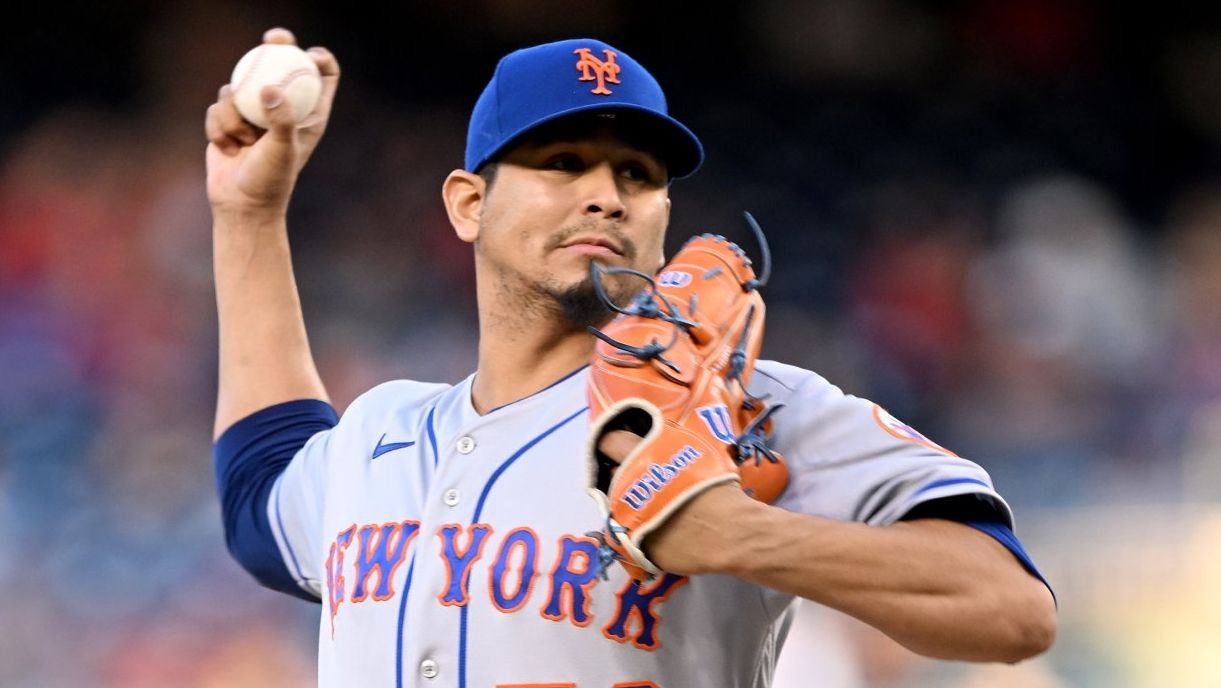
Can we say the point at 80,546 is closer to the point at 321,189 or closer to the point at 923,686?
the point at 321,189

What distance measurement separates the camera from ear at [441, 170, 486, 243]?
7.13 feet

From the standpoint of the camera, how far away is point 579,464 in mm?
1821

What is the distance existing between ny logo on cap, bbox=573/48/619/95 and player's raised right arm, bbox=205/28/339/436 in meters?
0.62

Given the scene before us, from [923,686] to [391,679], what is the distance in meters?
2.93

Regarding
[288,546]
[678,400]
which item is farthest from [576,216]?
[288,546]

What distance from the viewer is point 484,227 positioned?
2113mm

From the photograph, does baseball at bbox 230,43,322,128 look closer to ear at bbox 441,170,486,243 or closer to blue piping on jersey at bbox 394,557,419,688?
ear at bbox 441,170,486,243

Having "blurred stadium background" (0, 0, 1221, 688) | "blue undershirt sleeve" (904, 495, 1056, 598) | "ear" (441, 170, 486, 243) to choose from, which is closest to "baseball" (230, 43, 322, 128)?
"ear" (441, 170, 486, 243)

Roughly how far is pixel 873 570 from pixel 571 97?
89cm

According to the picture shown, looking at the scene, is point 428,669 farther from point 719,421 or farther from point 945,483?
point 945,483

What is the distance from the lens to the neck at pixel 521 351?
2.06m

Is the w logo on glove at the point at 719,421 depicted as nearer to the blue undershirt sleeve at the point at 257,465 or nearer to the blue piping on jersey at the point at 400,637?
the blue piping on jersey at the point at 400,637

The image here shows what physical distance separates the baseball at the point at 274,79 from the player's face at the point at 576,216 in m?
0.44

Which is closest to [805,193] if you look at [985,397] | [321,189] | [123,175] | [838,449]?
[985,397]
